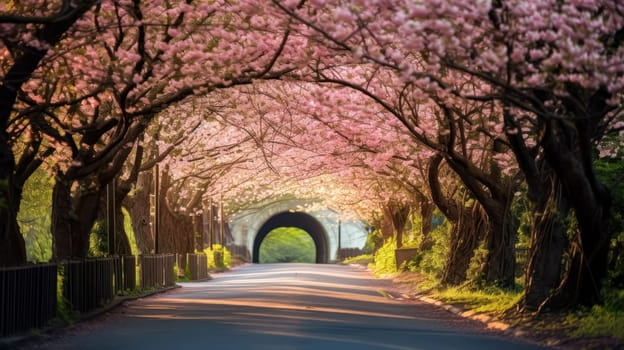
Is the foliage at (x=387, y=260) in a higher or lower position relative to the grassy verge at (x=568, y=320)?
higher

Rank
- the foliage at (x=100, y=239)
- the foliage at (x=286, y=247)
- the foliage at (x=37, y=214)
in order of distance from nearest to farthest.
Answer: the foliage at (x=100, y=239) < the foliage at (x=37, y=214) < the foliage at (x=286, y=247)

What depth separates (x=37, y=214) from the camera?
161 feet

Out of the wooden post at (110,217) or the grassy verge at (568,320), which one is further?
the wooden post at (110,217)

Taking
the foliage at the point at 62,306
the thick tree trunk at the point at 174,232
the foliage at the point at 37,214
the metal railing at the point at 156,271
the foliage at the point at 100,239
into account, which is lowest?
the foliage at the point at 62,306

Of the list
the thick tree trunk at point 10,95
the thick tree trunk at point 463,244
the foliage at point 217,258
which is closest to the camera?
the thick tree trunk at point 10,95

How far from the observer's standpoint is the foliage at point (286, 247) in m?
128

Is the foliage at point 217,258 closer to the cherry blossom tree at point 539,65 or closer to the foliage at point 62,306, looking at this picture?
the foliage at point 62,306

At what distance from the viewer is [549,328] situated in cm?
1641

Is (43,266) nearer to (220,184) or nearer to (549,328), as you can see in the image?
(549,328)

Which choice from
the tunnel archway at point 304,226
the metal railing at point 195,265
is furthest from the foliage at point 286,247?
the metal railing at point 195,265

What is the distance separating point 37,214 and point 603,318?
3726 centimetres

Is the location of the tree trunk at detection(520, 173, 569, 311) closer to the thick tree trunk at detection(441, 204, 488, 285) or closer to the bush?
the thick tree trunk at detection(441, 204, 488, 285)

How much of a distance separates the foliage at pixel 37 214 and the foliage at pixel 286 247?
229ft

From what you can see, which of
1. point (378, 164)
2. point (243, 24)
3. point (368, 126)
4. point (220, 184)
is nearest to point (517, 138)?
point (243, 24)
